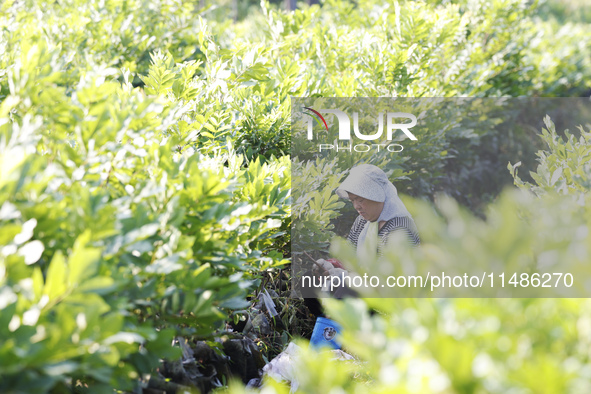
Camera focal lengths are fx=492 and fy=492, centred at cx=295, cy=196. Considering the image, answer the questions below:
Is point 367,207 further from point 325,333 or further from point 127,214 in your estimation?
point 127,214

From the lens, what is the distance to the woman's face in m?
2.43

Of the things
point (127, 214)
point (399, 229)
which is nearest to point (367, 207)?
point (399, 229)

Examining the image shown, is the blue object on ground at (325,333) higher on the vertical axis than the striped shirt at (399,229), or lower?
lower

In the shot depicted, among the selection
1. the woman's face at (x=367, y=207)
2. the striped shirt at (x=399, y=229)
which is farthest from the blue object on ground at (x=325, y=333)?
the woman's face at (x=367, y=207)

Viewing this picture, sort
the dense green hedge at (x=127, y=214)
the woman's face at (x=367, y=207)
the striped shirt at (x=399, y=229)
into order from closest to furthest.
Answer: the dense green hedge at (x=127, y=214) < the striped shirt at (x=399, y=229) < the woman's face at (x=367, y=207)

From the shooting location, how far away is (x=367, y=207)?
97.5 inches

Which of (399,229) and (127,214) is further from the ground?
(127,214)

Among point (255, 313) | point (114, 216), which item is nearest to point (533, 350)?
point (114, 216)

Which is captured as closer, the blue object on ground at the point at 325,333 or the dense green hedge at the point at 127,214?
the dense green hedge at the point at 127,214

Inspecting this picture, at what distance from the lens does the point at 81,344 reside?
3.70ft

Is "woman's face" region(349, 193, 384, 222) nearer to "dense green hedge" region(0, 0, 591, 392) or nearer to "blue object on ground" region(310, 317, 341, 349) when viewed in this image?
"dense green hedge" region(0, 0, 591, 392)

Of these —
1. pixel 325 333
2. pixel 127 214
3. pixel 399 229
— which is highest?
pixel 127 214

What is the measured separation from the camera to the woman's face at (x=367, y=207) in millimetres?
2430

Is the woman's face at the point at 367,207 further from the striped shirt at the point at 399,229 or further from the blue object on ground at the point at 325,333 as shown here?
the blue object on ground at the point at 325,333
